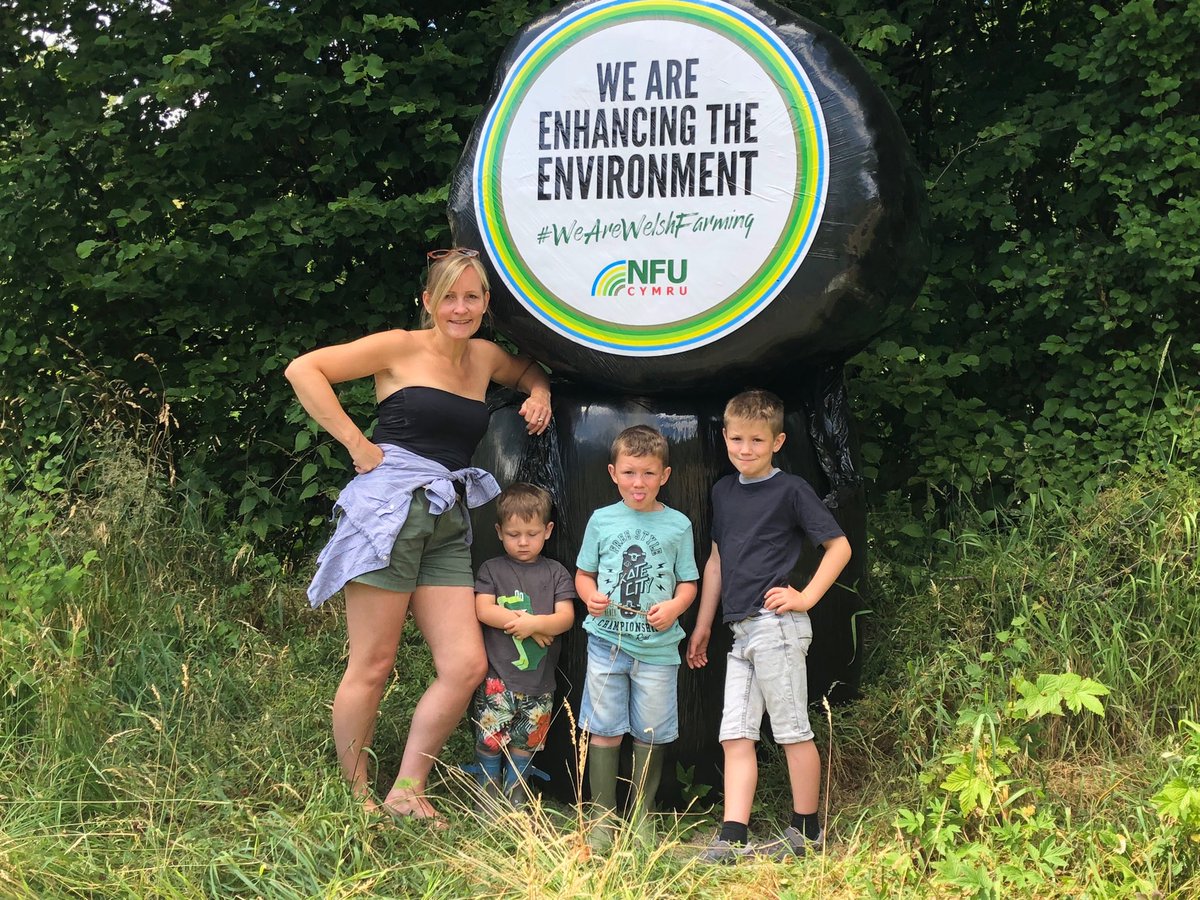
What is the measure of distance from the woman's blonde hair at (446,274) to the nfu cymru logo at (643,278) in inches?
12.8

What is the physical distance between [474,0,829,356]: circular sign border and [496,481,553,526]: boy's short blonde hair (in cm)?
43

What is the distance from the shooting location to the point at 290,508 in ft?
16.5

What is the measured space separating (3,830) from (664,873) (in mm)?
1562

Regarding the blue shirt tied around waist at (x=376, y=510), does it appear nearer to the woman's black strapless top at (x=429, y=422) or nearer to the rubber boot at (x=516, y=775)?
the woman's black strapless top at (x=429, y=422)

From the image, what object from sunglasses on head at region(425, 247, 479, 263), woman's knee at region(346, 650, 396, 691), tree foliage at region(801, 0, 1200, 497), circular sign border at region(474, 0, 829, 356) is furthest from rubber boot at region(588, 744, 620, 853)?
tree foliage at region(801, 0, 1200, 497)

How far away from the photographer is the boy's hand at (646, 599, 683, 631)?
10.2 feet

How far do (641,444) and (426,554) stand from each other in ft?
2.09

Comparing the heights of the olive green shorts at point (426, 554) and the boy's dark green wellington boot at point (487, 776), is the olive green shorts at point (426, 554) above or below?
above

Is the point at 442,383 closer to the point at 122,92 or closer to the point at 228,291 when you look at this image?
the point at 228,291

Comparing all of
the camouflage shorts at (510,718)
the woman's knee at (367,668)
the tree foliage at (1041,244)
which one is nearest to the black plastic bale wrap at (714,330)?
the camouflage shorts at (510,718)

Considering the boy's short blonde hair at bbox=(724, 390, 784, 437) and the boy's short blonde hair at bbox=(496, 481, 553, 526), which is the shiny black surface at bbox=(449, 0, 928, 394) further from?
the boy's short blonde hair at bbox=(496, 481, 553, 526)

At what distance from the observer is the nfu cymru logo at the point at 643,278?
322cm

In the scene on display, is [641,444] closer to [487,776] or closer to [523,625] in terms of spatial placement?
[523,625]

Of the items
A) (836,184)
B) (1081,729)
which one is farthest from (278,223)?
(1081,729)
